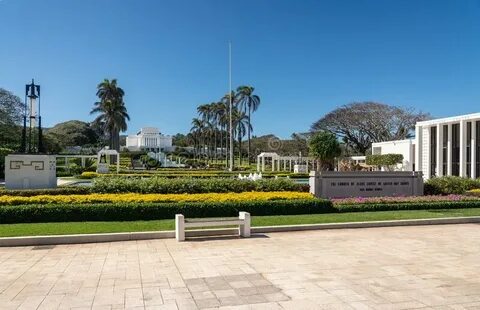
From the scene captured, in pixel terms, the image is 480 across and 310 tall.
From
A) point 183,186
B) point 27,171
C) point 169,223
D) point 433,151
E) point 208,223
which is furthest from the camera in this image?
point 433,151

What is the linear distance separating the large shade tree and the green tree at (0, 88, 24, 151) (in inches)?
1864

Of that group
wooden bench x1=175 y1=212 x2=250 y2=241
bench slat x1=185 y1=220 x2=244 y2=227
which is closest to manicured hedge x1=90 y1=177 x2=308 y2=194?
wooden bench x1=175 y1=212 x2=250 y2=241

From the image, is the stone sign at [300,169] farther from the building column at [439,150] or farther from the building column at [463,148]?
the building column at [463,148]

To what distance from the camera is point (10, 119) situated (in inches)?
2419

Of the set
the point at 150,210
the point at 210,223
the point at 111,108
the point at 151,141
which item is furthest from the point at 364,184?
the point at 151,141

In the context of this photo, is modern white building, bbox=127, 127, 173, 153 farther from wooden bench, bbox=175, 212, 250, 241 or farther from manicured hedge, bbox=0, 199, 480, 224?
wooden bench, bbox=175, 212, 250, 241

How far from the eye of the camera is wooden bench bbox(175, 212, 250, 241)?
35.9 feet

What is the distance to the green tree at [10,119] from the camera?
59.0 metres

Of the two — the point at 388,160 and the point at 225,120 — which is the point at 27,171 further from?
the point at 225,120

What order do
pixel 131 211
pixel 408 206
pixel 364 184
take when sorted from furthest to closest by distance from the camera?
pixel 364 184 < pixel 408 206 < pixel 131 211

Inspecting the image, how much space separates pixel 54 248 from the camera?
33.0ft

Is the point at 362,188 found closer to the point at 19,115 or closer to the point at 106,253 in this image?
the point at 106,253

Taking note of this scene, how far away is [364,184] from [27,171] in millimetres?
16676

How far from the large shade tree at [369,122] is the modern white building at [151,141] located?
77.2 metres
